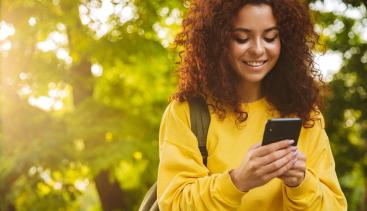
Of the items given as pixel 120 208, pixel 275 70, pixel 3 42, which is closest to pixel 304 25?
pixel 275 70

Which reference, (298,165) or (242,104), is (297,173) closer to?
(298,165)

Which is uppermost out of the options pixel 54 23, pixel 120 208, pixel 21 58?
pixel 54 23

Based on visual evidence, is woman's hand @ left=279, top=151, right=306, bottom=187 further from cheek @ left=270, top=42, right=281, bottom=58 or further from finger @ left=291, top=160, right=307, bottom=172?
cheek @ left=270, top=42, right=281, bottom=58

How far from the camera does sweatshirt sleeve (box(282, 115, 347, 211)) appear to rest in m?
2.18

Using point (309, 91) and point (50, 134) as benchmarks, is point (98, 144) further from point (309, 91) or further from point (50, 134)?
point (309, 91)

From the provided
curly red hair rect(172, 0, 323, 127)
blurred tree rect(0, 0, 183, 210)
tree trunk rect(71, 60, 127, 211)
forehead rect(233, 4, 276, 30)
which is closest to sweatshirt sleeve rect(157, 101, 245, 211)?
curly red hair rect(172, 0, 323, 127)

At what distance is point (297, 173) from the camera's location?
2086 mm

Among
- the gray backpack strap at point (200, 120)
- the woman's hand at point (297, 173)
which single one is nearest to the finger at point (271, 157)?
the woman's hand at point (297, 173)

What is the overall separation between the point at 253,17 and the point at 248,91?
324mm

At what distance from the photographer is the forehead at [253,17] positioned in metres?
2.33

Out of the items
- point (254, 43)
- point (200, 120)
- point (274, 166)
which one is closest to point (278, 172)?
point (274, 166)

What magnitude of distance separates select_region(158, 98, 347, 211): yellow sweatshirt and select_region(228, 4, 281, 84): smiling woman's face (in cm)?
16

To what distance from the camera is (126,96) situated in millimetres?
9773

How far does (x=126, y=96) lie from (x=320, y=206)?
767 centimetres
